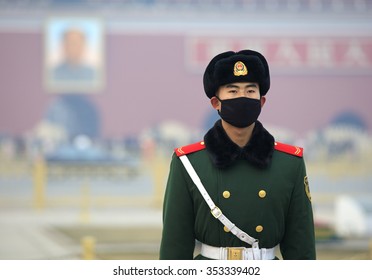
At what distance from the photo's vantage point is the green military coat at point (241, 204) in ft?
8.13

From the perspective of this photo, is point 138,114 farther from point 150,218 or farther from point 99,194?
point 150,218

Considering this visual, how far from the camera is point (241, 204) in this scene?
8.16 feet

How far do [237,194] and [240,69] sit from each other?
1.22ft

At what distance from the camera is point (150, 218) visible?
13000 millimetres

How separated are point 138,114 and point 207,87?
40.6ft

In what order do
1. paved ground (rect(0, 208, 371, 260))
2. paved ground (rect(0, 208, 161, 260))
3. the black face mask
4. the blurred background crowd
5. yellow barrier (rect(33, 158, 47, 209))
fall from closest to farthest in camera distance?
the black face mask < paved ground (rect(0, 208, 371, 260)) < paved ground (rect(0, 208, 161, 260)) < yellow barrier (rect(33, 158, 47, 209)) < the blurred background crowd

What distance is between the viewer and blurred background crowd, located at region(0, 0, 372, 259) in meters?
14.7

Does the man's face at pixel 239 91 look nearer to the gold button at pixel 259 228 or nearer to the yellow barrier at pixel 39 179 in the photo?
the gold button at pixel 259 228

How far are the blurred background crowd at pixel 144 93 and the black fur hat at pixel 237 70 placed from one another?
39.4ft

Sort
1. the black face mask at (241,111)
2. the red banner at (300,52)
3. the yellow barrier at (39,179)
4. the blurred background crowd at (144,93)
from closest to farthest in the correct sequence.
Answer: the black face mask at (241,111) < the yellow barrier at (39,179) < the blurred background crowd at (144,93) < the red banner at (300,52)

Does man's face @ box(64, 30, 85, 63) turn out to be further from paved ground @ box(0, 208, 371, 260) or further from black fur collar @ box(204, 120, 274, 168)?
black fur collar @ box(204, 120, 274, 168)

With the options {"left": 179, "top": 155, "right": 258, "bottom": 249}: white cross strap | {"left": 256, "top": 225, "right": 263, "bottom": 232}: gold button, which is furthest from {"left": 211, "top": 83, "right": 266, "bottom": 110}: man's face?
{"left": 256, "top": 225, "right": 263, "bottom": 232}: gold button

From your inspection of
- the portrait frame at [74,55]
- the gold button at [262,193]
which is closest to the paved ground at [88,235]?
the portrait frame at [74,55]
